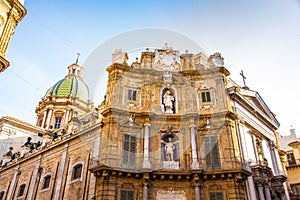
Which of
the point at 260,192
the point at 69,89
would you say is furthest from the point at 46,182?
the point at 69,89

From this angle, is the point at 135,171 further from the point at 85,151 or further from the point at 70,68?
the point at 70,68

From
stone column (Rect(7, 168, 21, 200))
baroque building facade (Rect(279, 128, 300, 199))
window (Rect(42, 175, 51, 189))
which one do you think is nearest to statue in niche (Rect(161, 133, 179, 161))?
window (Rect(42, 175, 51, 189))

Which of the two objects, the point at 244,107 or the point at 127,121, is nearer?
the point at 127,121

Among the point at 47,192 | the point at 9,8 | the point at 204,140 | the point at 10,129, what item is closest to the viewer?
the point at 9,8

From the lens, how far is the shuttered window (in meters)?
19.7

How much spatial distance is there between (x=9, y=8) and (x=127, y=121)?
1104 centimetres

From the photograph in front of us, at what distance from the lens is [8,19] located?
14039 millimetres

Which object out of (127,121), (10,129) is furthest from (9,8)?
(10,129)

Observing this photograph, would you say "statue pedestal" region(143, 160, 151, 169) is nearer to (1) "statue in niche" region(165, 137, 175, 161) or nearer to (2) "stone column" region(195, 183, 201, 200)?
(1) "statue in niche" region(165, 137, 175, 161)

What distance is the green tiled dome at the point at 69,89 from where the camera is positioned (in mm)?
54500

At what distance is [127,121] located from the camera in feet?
69.7

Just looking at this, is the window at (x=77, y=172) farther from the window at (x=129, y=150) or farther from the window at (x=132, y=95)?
the window at (x=132, y=95)

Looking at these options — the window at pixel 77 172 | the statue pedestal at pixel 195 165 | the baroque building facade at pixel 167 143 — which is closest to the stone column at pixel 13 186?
the baroque building facade at pixel 167 143

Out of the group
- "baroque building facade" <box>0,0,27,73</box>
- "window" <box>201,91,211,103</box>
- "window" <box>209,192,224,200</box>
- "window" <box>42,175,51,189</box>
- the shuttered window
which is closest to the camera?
"baroque building facade" <box>0,0,27,73</box>
